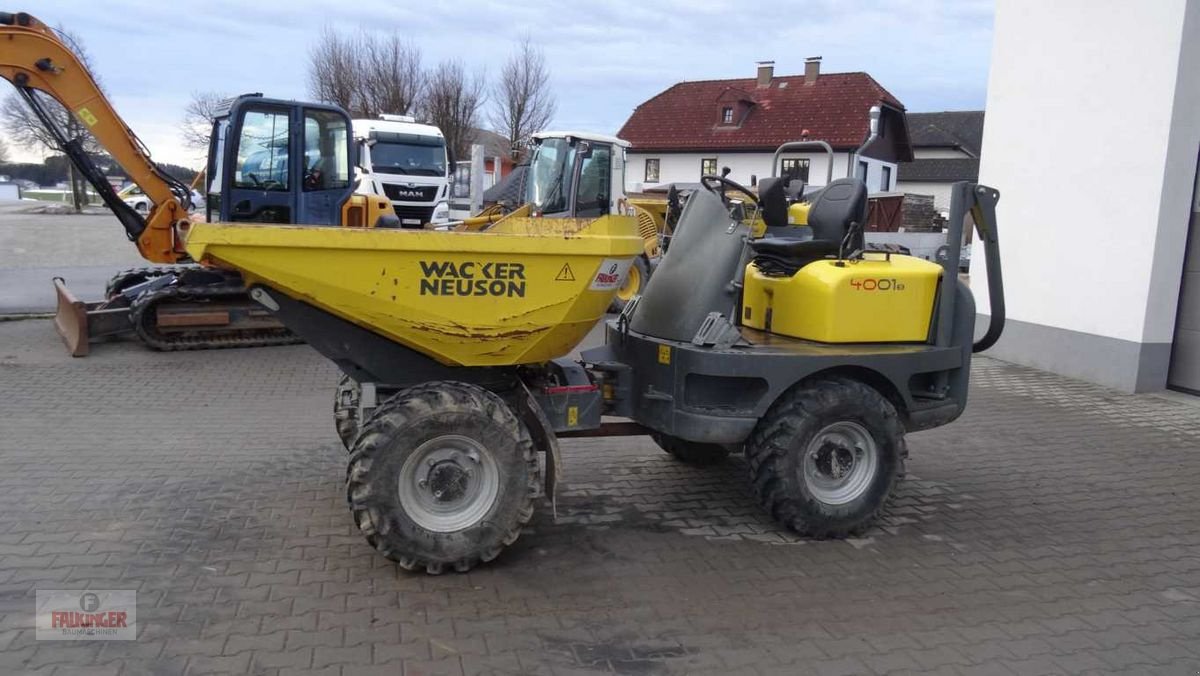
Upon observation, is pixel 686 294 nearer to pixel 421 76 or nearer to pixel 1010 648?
pixel 1010 648

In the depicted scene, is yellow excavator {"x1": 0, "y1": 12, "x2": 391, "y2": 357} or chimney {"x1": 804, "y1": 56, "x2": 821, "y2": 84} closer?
yellow excavator {"x1": 0, "y1": 12, "x2": 391, "y2": 357}

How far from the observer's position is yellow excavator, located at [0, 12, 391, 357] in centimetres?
745

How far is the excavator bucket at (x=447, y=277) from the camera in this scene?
3.90 meters

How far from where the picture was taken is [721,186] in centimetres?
512

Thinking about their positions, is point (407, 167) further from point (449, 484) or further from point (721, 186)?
point (449, 484)

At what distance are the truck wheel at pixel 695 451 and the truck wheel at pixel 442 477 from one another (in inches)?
73.1

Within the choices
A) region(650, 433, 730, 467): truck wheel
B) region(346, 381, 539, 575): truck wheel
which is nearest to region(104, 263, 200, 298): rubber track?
region(650, 433, 730, 467): truck wheel

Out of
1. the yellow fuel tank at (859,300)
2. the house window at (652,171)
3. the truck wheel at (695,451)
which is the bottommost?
the truck wheel at (695,451)

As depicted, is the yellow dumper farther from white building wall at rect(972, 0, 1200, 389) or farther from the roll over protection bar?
white building wall at rect(972, 0, 1200, 389)

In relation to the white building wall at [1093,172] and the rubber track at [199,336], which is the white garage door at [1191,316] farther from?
the rubber track at [199,336]

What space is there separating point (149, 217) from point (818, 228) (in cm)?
661

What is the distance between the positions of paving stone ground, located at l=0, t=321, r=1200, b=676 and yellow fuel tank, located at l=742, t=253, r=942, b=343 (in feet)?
3.83

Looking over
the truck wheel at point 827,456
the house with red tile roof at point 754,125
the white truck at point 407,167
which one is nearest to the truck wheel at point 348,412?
the truck wheel at point 827,456

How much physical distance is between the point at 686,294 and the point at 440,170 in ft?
48.1
